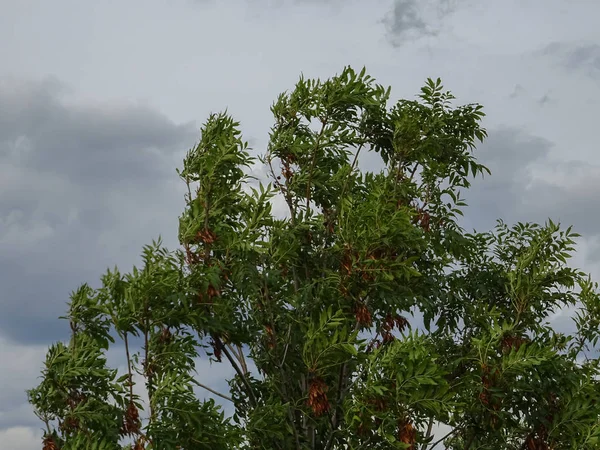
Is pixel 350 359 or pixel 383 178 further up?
pixel 383 178

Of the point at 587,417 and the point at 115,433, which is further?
the point at 587,417

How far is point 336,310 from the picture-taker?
14.3 m

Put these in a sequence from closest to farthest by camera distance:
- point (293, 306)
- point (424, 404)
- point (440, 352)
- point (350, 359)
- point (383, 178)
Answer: point (424, 404), point (350, 359), point (293, 306), point (383, 178), point (440, 352)

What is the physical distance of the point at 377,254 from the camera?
13.8m

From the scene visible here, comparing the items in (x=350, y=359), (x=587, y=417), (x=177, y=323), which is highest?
(x=177, y=323)

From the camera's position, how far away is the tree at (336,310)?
42.0 ft

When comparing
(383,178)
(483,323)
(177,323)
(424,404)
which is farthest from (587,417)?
(177,323)

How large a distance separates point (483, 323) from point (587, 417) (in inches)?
92.0

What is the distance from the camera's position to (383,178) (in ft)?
51.0

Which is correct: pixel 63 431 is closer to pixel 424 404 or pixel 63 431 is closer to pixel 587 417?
pixel 424 404

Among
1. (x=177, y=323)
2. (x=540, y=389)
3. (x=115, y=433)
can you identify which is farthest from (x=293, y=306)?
(x=540, y=389)

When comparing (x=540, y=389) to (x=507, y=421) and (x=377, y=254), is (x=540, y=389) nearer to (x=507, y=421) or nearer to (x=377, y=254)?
(x=507, y=421)

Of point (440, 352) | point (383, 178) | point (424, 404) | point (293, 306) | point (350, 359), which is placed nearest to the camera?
point (424, 404)

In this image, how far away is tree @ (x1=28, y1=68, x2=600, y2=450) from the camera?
504 inches
